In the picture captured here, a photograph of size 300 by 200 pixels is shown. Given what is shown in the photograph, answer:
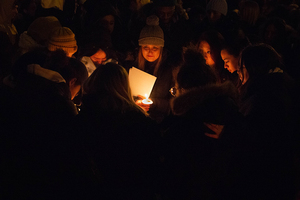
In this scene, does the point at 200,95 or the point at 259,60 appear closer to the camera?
the point at 200,95

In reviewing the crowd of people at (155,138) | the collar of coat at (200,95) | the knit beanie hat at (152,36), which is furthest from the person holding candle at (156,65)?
the collar of coat at (200,95)

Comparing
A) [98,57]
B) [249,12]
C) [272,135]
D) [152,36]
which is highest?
[249,12]

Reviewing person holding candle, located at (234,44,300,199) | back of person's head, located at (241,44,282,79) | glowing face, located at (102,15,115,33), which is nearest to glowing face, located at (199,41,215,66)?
back of person's head, located at (241,44,282,79)

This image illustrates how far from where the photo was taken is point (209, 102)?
1915 millimetres

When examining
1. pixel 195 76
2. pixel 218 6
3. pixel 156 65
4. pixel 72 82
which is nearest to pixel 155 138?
pixel 195 76

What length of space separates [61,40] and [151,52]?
1.26 meters

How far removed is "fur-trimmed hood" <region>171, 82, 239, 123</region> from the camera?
188 centimetres

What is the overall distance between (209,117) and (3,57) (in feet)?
6.84

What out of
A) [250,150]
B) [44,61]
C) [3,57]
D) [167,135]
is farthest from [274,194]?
[3,57]

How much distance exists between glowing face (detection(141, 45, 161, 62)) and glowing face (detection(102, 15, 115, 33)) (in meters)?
1.24

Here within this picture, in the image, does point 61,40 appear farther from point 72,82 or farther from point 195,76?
point 195,76

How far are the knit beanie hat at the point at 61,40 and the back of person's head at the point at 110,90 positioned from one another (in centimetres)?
170

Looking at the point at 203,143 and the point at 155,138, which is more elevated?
the point at 203,143

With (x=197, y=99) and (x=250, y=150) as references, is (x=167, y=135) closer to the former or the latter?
(x=197, y=99)
